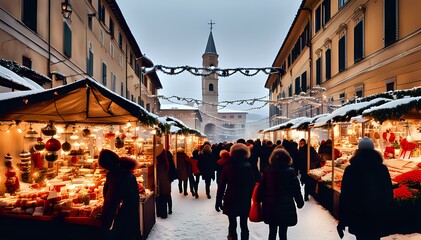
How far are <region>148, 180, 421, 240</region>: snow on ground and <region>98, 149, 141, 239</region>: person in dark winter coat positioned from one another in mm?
2498

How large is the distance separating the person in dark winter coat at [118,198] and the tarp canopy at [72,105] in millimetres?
1374

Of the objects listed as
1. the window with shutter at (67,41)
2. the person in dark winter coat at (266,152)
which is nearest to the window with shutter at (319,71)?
the person in dark winter coat at (266,152)

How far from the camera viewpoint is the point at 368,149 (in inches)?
193

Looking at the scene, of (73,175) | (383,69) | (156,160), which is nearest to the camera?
(156,160)

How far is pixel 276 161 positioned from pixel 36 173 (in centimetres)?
735

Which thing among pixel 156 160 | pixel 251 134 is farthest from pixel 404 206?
pixel 251 134

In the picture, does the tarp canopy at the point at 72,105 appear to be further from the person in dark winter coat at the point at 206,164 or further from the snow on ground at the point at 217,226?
the person in dark winter coat at the point at 206,164

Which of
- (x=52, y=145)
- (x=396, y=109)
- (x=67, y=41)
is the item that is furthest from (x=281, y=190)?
(x=67, y=41)

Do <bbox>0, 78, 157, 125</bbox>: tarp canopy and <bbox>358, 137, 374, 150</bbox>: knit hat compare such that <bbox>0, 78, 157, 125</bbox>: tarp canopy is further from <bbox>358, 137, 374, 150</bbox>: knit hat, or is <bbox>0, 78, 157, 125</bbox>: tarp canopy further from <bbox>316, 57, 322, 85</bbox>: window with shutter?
<bbox>316, 57, 322, 85</bbox>: window with shutter

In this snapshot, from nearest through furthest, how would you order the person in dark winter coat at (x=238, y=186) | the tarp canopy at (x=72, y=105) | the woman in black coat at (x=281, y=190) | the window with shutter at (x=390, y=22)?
1. the woman in black coat at (x=281, y=190)
2. the tarp canopy at (x=72, y=105)
3. the person in dark winter coat at (x=238, y=186)
4. the window with shutter at (x=390, y=22)

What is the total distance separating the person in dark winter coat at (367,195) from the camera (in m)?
4.73

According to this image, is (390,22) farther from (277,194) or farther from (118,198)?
(118,198)

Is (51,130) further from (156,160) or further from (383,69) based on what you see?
(383,69)

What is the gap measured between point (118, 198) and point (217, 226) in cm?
390
